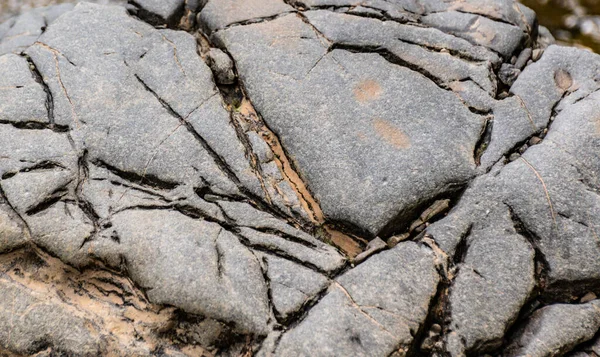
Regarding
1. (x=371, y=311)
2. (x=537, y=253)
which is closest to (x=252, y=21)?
(x=371, y=311)

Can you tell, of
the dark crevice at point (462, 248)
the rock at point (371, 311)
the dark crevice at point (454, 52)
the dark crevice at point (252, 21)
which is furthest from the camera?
the dark crevice at point (252, 21)

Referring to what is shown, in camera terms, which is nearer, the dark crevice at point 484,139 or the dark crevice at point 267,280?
the dark crevice at point 267,280

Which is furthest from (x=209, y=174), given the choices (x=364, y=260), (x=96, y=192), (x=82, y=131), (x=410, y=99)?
(x=410, y=99)

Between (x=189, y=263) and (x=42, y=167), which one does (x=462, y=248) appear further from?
(x=42, y=167)

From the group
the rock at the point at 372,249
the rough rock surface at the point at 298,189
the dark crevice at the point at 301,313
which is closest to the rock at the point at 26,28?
the rough rock surface at the point at 298,189

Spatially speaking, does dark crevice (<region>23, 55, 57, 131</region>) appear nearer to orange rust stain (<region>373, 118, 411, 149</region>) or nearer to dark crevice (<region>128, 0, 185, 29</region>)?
dark crevice (<region>128, 0, 185, 29</region>)

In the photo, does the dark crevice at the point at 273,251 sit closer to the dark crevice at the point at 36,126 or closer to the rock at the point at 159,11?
the dark crevice at the point at 36,126

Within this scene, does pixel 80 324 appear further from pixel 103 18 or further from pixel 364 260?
pixel 103 18

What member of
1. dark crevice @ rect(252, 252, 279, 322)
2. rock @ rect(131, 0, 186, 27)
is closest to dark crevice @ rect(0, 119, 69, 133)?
rock @ rect(131, 0, 186, 27)
